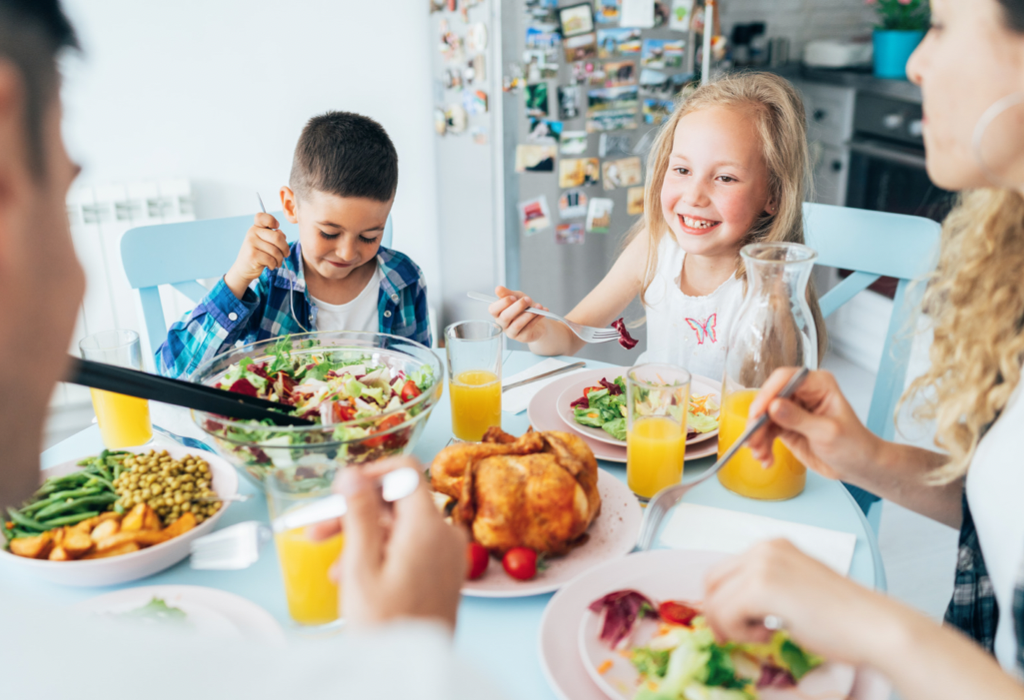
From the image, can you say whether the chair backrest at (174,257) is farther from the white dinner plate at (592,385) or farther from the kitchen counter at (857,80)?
the kitchen counter at (857,80)

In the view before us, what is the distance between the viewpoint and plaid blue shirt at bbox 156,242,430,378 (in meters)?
1.66

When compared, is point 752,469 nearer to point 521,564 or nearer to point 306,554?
point 521,564

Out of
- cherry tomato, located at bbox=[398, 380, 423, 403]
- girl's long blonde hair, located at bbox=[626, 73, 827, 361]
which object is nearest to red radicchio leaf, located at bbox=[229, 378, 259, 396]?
cherry tomato, located at bbox=[398, 380, 423, 403]

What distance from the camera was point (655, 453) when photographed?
1062 mm

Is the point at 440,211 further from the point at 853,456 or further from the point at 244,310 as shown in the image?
the point at 853,456

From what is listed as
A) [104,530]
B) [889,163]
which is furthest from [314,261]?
[889,163]

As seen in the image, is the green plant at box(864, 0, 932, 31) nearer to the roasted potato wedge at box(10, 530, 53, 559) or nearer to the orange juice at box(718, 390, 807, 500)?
the orange juice at box(718, 390, 807, 500)

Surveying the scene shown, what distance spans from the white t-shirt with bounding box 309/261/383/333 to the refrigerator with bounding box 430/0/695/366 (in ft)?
3.61

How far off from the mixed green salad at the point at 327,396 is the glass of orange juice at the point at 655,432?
12.9 inches

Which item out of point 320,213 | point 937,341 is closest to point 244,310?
point 320,213

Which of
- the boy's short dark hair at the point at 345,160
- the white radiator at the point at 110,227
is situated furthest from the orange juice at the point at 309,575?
the white radiator at the point at 110,227

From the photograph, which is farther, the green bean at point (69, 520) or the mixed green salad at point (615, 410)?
the mixed green salad at point (615, 410)

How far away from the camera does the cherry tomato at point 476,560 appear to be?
2.85 ft

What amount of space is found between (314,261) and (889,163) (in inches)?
117
